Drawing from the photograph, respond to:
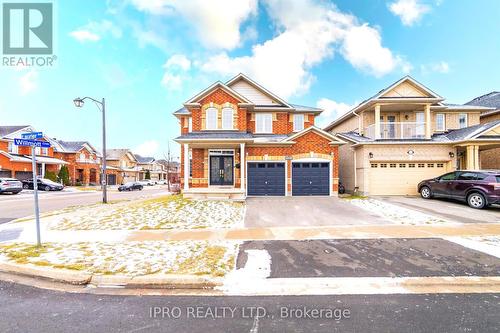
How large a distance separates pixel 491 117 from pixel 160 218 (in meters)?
29.4

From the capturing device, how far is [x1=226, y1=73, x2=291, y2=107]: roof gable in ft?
60.7

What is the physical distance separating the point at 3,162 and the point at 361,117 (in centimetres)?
4261

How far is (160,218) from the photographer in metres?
9.71

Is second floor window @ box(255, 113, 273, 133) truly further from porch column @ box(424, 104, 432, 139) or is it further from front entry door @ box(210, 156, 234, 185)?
porch column @ box(424, 104, 432, 139)

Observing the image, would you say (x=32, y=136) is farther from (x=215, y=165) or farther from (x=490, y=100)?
(x=490, y=100)

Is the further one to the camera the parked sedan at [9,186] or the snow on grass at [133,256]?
the parked sedan at [9,186]

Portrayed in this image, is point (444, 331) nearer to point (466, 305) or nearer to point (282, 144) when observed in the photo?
point (466, 305)

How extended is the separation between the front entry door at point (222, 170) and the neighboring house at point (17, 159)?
1076 inches

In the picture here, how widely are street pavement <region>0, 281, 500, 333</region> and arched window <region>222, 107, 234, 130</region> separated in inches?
536

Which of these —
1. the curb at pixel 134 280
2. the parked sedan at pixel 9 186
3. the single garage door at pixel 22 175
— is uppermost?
the single garage door at pixel 22 175

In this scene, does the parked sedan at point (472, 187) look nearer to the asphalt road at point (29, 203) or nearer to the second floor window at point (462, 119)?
the second floor window at point (462, 119)

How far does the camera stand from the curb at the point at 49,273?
14.7 ft

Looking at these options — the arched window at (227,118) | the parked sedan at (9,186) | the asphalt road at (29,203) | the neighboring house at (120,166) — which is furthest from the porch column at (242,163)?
the neighboring house at (120,166)

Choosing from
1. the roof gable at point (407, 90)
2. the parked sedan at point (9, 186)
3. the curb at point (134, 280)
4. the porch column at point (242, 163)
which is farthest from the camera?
the parked sedan at point (9, 186)
